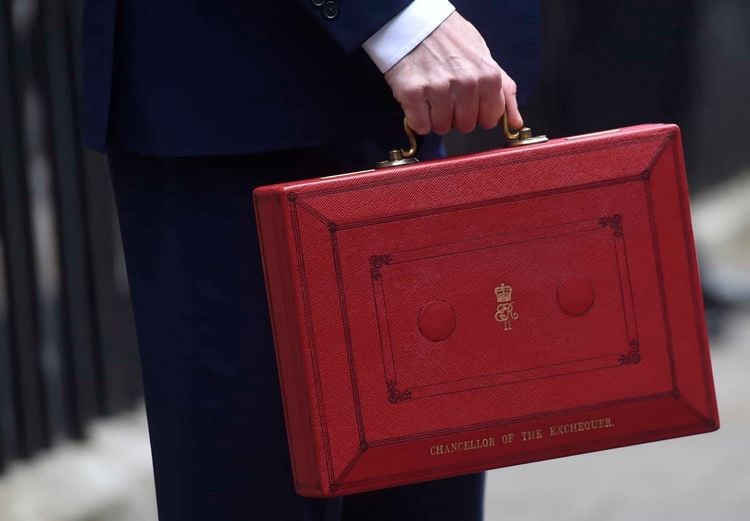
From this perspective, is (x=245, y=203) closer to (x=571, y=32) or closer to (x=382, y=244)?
(x=382, y=244)

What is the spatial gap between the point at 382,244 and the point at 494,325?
0.54 feet

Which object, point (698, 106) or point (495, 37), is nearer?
point (495, 37)

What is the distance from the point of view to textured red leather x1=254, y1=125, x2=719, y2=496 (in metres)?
1.62

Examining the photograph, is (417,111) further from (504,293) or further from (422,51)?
(504,293)

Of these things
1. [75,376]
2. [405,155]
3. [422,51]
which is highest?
[422,51]

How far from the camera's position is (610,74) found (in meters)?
5.69

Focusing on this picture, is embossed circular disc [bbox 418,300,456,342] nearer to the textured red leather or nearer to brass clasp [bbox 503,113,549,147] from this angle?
the textured red leather

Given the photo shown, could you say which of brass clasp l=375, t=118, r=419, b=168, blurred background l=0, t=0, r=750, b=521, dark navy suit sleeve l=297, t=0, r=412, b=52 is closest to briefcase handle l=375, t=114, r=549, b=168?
brass clasp l=375, t=118, r=419, b=168

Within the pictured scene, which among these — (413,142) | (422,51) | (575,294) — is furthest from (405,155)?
(575,294)

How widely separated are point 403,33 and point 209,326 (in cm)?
40

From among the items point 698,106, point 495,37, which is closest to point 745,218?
point 698,106

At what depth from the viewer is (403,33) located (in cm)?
161

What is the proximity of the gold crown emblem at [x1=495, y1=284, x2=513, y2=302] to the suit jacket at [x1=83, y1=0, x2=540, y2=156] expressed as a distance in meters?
0.24

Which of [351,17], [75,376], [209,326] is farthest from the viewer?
[75,376]
